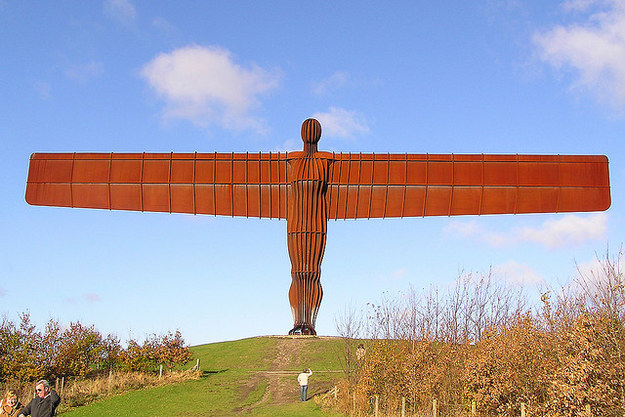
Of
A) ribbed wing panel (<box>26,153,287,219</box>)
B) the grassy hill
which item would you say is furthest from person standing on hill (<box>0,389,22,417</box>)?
ribbed wing panel (<box>26,153,287,219</box>)

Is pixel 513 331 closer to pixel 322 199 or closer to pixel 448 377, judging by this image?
pixel 448 377

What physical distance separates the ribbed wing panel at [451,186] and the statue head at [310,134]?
1116 millimetres

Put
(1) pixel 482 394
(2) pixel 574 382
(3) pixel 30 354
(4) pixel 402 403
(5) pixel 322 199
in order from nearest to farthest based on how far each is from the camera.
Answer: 1. (2) pixel 574 382
2. (1) pixel 482 394
3. (4) pixel 402 403
4. (3) pixel 30 354
5. (5) pixel 322 199

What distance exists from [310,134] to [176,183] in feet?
21.7

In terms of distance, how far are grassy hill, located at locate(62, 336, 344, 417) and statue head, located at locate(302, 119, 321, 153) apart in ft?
28.4

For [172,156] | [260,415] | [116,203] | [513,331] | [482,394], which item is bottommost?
[260,415]

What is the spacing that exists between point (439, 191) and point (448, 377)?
13.3m

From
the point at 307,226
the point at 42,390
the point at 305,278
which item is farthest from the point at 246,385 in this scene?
the point at 42,390

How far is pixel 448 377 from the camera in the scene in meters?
16.8

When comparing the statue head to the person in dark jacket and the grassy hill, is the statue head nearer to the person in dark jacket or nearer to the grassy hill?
the grassy hill

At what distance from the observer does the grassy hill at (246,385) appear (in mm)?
20312

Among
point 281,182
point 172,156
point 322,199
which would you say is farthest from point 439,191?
point 172,156

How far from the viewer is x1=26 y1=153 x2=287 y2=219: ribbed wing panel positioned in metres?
29.0

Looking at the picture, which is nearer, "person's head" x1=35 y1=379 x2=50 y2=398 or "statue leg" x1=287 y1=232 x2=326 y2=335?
"person's head" x1=35 y1=379 x2=50 y2=398
